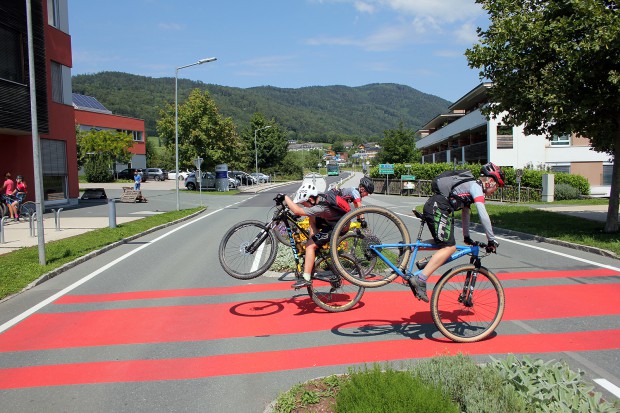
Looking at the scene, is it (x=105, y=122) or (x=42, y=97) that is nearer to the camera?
(x=42, y=97)

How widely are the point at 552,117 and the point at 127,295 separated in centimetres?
1281

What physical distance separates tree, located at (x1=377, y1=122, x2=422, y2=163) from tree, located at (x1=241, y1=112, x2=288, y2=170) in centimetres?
1870

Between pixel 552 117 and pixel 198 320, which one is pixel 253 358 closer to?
pixel 198 320

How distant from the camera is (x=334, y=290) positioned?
7.27 metres

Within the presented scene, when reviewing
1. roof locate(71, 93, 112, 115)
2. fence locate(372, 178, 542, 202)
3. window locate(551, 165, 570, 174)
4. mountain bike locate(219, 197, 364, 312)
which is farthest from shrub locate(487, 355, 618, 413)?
roof locate(71, 93, 112, 115)

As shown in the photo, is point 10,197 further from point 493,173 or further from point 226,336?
point 493,173

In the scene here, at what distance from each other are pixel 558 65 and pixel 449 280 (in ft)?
38.0

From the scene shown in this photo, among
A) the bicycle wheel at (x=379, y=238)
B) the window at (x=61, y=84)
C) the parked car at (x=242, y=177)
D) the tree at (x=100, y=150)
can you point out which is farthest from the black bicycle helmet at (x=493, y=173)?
the tree at (x=100, y=150)

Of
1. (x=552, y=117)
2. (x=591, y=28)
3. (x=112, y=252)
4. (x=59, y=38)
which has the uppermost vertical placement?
(x=59, y=38)

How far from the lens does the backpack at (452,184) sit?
230 inches

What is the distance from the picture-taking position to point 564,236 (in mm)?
14781

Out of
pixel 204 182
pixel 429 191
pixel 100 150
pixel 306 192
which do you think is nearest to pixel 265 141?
pixel 100 150

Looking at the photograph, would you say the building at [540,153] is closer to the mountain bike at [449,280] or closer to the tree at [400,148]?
the tree at [400,148]


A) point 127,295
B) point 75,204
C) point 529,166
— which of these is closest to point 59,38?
point 75,204
